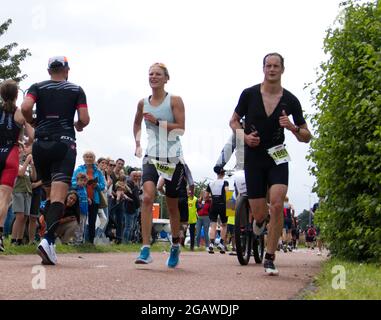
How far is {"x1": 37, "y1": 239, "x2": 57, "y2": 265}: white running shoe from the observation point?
7.77 metres

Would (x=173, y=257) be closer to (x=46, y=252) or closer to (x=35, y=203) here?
(x=46, y=252)

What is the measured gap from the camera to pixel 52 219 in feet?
26.1

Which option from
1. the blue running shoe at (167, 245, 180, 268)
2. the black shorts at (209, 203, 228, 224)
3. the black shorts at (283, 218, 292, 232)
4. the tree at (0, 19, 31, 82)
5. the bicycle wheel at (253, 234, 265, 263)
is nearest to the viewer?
the blue running shoe at (167, 245, 180, 268)

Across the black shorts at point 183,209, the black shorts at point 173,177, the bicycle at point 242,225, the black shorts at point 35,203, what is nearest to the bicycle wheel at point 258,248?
the bicycle at point 242,225

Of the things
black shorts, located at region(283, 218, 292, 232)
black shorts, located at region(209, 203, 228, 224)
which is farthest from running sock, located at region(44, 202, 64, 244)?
black shorts, located at region(283, 218, 292, 232)

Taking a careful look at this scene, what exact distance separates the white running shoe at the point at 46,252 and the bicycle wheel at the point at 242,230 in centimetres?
273

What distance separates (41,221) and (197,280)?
26.6 feet

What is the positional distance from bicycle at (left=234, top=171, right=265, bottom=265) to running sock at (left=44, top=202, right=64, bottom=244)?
2.65 metres

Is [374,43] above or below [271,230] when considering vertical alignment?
above

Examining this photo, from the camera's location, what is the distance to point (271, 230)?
7.79m

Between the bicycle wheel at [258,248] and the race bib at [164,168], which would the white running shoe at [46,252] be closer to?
the race bib at [164,168]

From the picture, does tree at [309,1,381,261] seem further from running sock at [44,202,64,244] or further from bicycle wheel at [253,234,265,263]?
running sock at [44,202,64,244]
